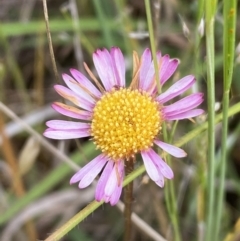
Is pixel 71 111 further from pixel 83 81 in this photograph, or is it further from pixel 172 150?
pixel 172 150

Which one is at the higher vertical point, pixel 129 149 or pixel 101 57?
pixel 101 57

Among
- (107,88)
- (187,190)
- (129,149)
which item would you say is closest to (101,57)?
(107,88)

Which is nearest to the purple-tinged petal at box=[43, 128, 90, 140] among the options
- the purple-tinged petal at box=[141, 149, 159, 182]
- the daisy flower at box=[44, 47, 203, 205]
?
the daisy flower at box=[44, 47, 203, 205]

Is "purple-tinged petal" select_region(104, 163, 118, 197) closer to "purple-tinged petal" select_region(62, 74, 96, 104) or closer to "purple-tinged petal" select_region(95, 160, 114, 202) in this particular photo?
"purple-tinged petal" select_region(95, 160, 114, 202)

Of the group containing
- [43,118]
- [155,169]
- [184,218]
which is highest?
[43,118]

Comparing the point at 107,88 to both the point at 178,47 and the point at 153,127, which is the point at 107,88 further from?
the point at 178,47

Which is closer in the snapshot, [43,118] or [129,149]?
[129,149]

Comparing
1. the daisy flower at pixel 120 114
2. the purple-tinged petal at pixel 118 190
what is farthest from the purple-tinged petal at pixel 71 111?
the purple-tinged petal at pixel 118 190
